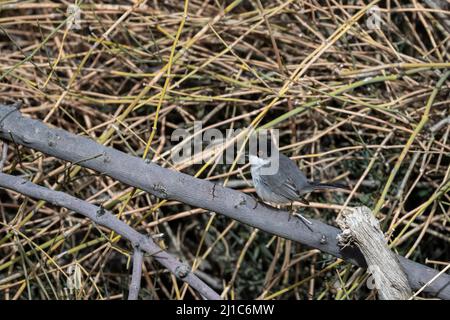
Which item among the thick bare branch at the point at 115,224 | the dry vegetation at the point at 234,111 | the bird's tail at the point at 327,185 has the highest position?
the dry vegetation at the point at 234,111

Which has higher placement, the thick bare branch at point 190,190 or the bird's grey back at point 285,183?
the bird's grey back at point 285,183

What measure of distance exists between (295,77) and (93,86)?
1173mm

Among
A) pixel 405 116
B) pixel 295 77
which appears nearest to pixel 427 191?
pixel 405 116

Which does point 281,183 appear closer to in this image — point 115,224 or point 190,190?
point 190,190

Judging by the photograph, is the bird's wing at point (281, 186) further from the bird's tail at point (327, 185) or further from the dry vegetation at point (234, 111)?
the dry vegetation at point (234, 111)

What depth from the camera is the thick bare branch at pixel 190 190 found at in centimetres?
226

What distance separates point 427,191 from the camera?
3.27 metres

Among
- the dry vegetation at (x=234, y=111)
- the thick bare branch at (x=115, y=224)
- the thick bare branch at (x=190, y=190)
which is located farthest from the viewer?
the dry vegetation at (x=234, y=111)

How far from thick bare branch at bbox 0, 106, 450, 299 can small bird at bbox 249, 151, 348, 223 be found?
439mm

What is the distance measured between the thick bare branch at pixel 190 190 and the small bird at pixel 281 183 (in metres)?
0.44

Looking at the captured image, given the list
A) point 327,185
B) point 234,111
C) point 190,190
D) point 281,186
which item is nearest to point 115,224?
point 190,190

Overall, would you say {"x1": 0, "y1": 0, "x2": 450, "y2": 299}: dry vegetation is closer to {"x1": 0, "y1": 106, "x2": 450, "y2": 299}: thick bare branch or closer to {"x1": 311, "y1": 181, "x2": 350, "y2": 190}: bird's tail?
{"x1": 311, "y1": 181, "x2": 350, "y2": 190}: bird's tail

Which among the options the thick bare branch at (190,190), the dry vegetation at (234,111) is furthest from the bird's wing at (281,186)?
the thick bare branch at (190,190)

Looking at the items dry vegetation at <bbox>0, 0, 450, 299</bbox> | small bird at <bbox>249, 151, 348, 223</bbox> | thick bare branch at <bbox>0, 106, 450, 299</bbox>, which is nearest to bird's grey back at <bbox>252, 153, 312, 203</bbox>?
small bird at <bbox>249, 151, 348, 223</bbox>
